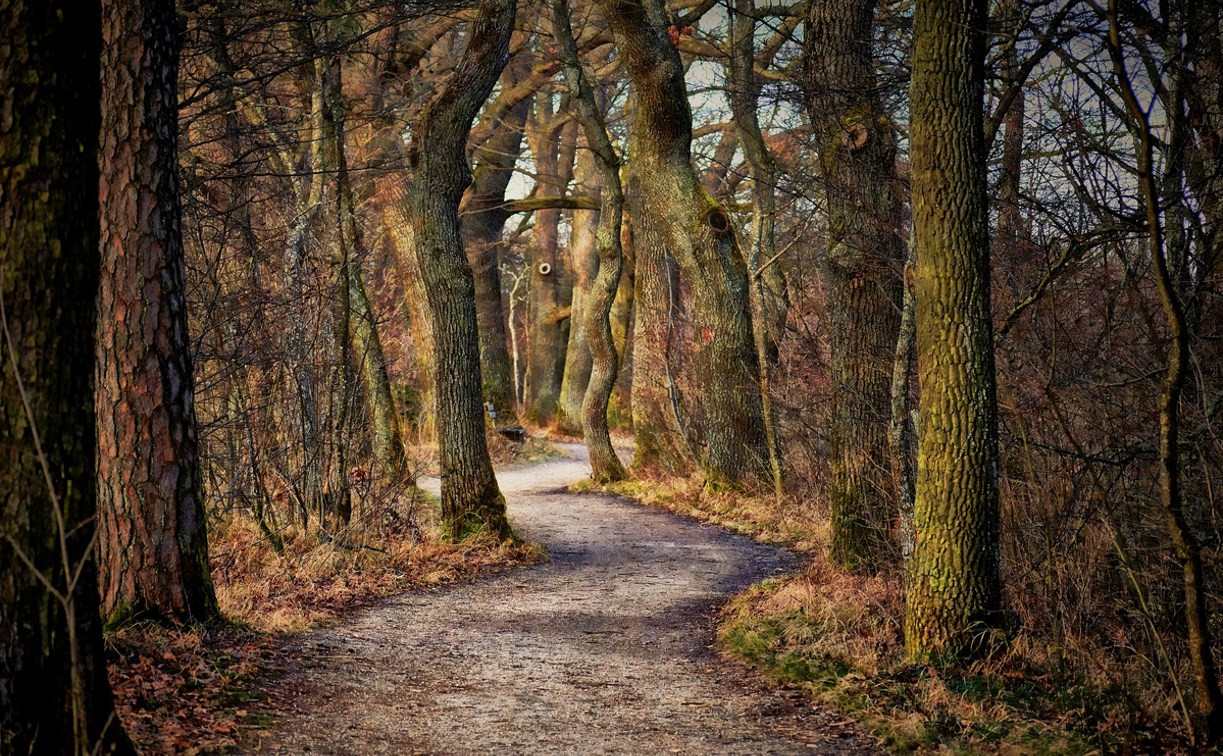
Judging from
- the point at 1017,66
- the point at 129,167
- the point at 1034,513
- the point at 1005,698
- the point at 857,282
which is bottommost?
the point at 1005,698

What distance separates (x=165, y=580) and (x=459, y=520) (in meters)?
5.50

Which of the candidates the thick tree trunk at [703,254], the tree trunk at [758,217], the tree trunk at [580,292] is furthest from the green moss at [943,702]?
the tree trunk at [580,292]

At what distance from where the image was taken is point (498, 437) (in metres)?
24.4

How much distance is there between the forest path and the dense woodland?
80 cm

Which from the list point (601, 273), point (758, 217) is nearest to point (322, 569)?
point (758, 217)

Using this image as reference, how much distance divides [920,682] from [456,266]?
23.3 feet

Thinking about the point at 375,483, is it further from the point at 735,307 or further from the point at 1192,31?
the point at 1192,31

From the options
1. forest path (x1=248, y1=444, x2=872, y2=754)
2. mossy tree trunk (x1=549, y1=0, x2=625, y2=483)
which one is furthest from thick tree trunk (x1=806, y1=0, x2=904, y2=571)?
mossy tree trunk (x1=549, y1=0, x2=625, y2=483)

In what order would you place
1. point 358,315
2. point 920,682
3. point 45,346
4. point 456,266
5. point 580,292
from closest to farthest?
point 45,346 → point 920,682 → point 358,315 → point 456,266 → point 580,292

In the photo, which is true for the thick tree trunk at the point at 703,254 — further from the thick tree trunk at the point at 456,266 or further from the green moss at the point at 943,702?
the green moss at the point at 943,702

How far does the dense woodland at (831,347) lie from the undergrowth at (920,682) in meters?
0.05

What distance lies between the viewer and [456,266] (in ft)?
37.8

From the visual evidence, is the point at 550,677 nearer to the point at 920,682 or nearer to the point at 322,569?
the point at 920,682

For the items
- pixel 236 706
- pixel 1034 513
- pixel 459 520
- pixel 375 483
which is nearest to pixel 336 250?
pixel 375 483
